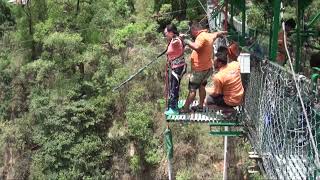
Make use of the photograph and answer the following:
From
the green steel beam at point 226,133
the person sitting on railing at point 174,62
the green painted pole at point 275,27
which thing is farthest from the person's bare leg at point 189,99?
the green painted pole at point 275,27

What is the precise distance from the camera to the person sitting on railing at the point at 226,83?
16.6ft

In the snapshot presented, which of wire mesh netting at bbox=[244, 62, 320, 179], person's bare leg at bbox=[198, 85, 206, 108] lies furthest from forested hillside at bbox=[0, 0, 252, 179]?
wire mesh netting at bbox=[244, 62, 320, 179]

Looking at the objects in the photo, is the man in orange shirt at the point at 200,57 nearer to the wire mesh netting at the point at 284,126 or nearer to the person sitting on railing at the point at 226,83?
the person sitting on railing at the point at 226,83

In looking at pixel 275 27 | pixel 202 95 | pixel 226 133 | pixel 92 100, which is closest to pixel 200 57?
pixel 202 95

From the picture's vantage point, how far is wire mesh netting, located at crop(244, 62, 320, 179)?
335 centimetres

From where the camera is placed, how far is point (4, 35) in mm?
16484

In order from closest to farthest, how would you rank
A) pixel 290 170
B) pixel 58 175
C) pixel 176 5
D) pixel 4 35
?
1. pixel 290 170
2. pixel 58 175
3. pixel 176 5
4. pixel 4 35

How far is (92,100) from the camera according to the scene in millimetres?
13867

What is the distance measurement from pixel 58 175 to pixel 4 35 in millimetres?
5893

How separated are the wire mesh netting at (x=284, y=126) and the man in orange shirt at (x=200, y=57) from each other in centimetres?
89

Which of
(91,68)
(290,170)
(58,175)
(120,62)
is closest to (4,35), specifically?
(91,68)

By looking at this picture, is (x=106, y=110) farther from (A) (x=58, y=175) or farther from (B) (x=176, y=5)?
(B) (x=176, y=5)

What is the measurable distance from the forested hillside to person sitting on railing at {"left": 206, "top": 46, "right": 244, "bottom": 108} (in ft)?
23.1

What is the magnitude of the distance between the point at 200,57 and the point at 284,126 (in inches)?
75.3
